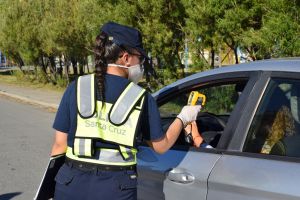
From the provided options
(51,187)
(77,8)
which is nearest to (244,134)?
(51,187)

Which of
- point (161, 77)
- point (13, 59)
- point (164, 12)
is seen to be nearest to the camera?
point (164, 12)

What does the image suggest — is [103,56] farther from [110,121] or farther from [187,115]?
[187,115]

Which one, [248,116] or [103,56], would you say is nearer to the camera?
[103,56]

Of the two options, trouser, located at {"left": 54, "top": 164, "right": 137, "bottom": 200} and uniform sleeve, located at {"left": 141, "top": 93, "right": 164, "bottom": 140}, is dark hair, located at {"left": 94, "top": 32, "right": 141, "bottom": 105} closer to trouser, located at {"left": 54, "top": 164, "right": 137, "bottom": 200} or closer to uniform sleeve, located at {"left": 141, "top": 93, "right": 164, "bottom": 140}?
uniform sleeve, located at {"left": 141, "top": 93, "right": 164, "bottom": 140}

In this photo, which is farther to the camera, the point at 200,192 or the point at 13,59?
the point at 13,59

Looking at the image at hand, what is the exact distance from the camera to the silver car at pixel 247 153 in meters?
2.58

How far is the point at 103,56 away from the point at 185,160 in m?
0.84

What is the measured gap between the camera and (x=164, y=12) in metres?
14.2

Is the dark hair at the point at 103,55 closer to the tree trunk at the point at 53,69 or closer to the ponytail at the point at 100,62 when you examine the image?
the ponytail at the point at 100,62

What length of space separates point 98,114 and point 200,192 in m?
0.73

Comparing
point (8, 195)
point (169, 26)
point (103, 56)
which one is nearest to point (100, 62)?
point (103, 56)

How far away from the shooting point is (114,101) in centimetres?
259

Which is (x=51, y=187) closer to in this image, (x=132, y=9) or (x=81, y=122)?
(x=81, y=122)

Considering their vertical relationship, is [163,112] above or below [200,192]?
above
